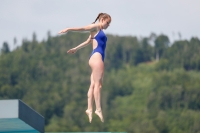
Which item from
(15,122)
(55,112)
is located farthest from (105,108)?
(15,122)

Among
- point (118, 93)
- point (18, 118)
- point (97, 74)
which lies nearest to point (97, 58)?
point (97, 74)

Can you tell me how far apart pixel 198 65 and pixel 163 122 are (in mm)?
44421

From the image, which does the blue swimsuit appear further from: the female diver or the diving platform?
the diving platform

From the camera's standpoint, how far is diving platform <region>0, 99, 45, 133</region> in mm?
19031

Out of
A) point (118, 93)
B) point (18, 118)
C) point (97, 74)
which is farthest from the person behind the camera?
point (118, 93)

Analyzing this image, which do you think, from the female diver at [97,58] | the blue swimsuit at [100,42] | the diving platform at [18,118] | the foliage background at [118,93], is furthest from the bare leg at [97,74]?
the foliage background at [118,93]

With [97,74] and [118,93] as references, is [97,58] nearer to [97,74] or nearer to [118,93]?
[97,74]

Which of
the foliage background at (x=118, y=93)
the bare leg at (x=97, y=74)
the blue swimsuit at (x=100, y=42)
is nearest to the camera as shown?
the bare leg at (x=97, y=74)

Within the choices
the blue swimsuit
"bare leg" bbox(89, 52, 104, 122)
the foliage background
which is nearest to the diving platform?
"bare leg" bbox(89, 52, 104, 122)

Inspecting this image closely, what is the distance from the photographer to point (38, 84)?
191125 mm

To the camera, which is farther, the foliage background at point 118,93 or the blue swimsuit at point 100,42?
the foliage background at point 118,93

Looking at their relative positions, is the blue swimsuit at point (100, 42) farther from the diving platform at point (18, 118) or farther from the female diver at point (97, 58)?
the diving platform at point (18, 118)

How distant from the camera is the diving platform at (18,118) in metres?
19.0

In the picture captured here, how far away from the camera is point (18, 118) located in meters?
19.2
